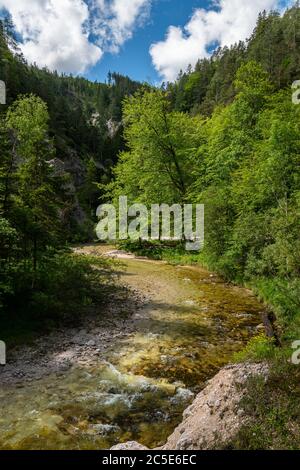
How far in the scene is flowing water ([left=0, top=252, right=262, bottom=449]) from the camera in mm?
8023

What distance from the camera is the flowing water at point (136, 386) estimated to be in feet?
26.3

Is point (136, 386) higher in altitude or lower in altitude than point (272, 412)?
lower

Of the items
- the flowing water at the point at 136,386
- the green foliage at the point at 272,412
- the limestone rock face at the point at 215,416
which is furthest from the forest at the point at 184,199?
the flowing water at the point at 136,386

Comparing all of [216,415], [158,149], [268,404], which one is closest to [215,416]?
[216,415]

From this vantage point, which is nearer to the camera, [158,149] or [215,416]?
[215,416]

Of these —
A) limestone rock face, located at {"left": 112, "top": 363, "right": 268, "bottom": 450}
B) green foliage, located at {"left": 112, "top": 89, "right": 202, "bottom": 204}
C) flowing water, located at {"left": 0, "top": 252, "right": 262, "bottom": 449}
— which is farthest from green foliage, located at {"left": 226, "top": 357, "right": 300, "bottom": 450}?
green foliage, located at {"left": 112, "top": 89, "right": 202, "bottom": 204}

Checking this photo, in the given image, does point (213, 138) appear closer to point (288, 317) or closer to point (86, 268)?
point (86, 268)

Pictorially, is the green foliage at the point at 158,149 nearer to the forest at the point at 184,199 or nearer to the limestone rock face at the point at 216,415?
the forest at the point at 184,199

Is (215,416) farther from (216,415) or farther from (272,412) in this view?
(272,412)

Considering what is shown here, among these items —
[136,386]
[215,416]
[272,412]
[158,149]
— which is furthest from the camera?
[158,149]

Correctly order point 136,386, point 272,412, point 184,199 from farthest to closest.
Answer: point 184,199 < point 136,386 < point 272,412

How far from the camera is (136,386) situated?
10148 mm
